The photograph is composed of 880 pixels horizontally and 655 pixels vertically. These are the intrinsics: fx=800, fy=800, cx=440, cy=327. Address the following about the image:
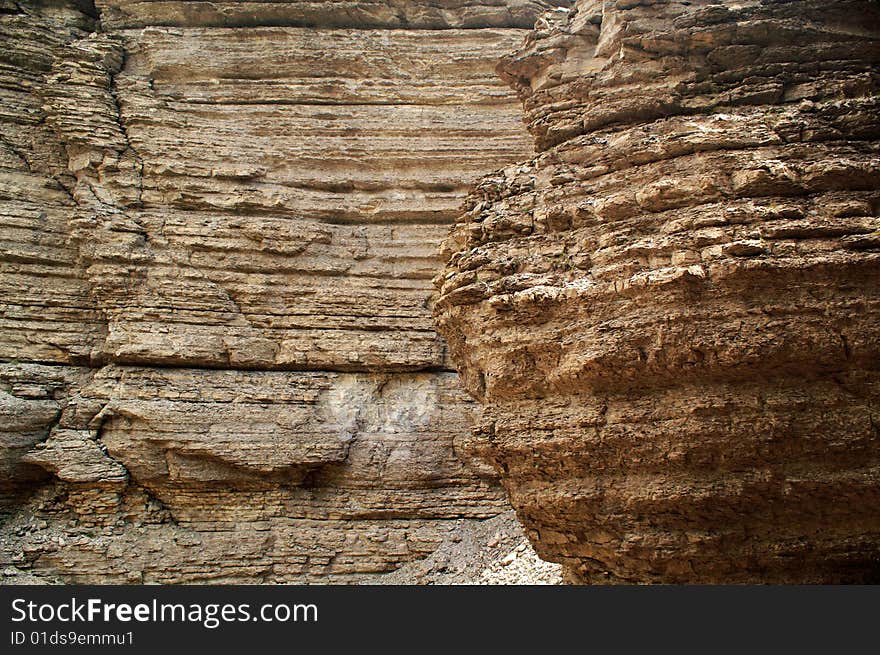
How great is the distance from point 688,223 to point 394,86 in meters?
9.94

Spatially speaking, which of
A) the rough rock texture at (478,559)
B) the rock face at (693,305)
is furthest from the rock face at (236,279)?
the rock face at (693,305)

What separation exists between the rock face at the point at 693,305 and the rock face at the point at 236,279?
5.33 m

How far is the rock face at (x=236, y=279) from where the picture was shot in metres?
12.3

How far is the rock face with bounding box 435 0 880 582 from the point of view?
6.17 meters

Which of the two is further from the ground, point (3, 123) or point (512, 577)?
point (3, 123)

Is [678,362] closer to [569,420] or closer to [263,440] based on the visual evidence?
[569,420]

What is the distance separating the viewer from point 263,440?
41.2 ft

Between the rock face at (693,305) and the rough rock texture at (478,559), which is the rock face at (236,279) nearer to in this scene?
the rough rock texture at (478,559)

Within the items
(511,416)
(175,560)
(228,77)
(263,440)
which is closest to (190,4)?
(228,77)

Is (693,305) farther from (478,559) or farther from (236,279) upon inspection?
(236,279)

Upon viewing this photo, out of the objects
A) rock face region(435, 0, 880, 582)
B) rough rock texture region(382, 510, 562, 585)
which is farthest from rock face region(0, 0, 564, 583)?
rock face region(435, 0, 880, 582)

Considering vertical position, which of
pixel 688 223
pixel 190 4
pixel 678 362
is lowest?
pixel 678 362

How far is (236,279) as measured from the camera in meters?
13.6

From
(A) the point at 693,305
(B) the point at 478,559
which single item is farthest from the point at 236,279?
(A) the point at 693,305
